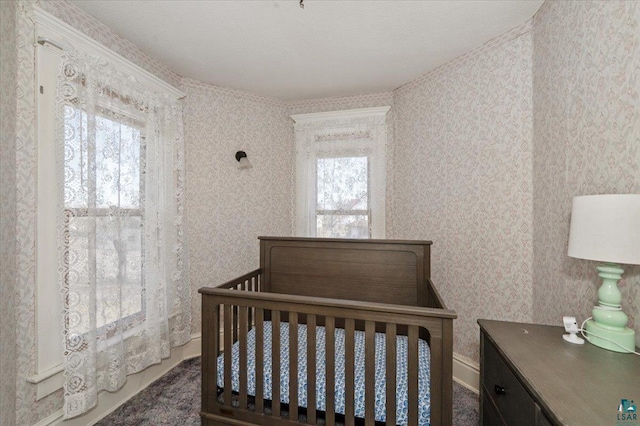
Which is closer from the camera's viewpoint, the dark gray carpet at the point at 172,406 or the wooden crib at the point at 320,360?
the wooden crib at the point at 320,360

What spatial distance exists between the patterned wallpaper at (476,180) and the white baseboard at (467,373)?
2.1 inches

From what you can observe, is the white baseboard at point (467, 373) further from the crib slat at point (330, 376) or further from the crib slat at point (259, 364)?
the crib slat at point (259, 364)

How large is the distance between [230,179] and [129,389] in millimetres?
1854

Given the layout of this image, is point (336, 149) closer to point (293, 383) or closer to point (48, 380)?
point (293, 383)

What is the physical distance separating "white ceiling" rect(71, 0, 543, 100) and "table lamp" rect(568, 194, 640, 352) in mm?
1438

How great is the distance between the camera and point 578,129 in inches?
56.5

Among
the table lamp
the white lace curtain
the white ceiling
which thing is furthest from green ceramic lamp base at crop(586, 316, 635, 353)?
the white lace curtain

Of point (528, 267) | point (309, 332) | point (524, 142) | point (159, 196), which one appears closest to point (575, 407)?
point (309, 332)

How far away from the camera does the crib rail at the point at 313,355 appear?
1150mm

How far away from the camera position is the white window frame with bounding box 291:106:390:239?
9.71ft

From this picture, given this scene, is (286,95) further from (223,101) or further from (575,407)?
(575,407)

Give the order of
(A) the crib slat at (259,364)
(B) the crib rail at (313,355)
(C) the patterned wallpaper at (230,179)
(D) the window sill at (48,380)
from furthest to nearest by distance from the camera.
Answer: (C) the patterned wallpaper at (230,179) < (D) the window sill at (48,380) < (A) the crib slat at (259,364) < (B) the crib rail at (313,355)

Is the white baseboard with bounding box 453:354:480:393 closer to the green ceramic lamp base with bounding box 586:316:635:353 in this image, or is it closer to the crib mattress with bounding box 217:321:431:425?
the crib mattress with bounding box 217:321:431:425

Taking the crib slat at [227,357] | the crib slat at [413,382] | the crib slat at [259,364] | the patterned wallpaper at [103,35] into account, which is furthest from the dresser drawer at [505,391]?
the patterned wallpaper at [103,35]
